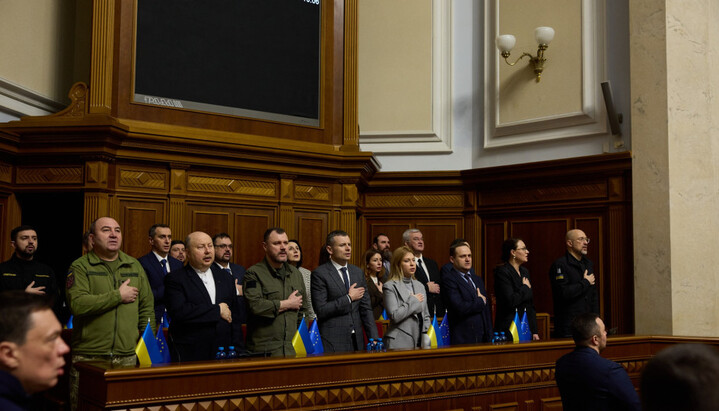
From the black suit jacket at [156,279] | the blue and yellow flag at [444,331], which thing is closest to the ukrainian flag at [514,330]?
the blue and yellow flag at [444,331]

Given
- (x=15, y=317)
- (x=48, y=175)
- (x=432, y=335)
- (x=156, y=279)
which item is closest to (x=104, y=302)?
(x=156, y=279)

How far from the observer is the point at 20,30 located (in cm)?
768

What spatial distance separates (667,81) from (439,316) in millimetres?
3381

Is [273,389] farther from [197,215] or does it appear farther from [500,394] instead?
[197,215]

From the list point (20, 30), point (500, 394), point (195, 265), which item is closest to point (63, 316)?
point (195, 265)

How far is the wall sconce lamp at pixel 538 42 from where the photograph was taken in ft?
28.3

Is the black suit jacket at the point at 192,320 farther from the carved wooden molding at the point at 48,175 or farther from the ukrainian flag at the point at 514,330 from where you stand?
the carved wooden molding at the point at 48,175

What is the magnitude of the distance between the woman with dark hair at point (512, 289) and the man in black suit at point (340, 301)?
131 centimetres

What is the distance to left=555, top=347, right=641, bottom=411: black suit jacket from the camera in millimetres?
3402

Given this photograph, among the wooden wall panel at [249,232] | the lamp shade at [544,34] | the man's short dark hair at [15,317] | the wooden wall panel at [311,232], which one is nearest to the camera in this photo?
the man's short dark hair at [15,317]

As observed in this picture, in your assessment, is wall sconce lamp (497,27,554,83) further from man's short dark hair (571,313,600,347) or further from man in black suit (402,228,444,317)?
man's short dark hair (571,313,600,347)

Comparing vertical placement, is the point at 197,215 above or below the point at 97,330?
above

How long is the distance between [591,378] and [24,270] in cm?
454

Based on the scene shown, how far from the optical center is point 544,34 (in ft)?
28.3
